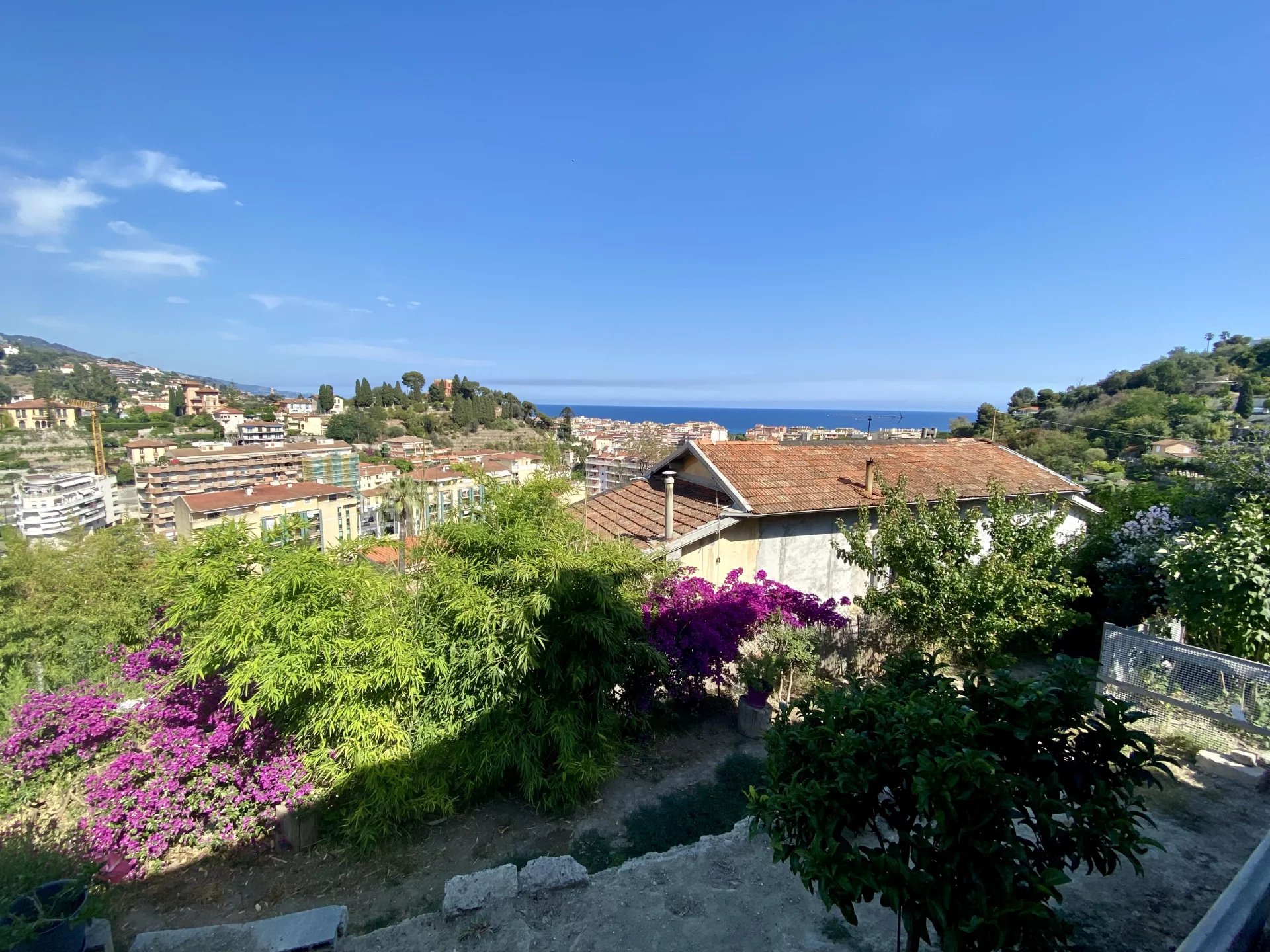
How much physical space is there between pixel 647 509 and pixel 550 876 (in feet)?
24.2

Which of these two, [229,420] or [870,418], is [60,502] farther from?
[229,420]

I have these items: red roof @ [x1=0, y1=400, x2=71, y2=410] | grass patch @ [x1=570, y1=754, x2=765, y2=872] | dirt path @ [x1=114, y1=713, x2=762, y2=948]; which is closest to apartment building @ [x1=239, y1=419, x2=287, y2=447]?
red roof @ [x1=0, y1=400, x2=71, y2=410]

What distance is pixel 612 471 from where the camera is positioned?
21.2 metres

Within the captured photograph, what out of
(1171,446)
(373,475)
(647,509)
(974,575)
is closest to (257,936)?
(974,575)

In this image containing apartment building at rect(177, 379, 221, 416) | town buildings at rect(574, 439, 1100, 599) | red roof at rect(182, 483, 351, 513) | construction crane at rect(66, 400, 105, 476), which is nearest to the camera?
town buildings at rect(574, 439, 1100, 599)

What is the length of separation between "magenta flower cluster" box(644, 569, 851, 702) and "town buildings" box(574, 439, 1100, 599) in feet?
6.96

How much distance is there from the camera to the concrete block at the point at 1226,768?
16.8 feet

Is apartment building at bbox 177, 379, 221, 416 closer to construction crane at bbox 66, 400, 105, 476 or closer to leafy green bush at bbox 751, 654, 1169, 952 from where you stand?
construction crane at bbox 66, 400, 105, 476

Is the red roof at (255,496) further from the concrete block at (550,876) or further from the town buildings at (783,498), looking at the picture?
the concrete block at (550,876)

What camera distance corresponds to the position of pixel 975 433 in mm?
34938

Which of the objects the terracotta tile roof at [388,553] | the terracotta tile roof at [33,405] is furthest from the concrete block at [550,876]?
the terracotta tile roof at [33,405]

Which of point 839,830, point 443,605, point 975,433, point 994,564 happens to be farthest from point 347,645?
point 975,433

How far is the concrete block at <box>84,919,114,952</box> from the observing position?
3.24 meters

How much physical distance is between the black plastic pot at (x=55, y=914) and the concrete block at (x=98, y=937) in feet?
0.39
